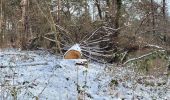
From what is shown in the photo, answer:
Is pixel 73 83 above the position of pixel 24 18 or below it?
below

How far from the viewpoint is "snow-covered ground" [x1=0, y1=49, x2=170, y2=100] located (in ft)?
20.6

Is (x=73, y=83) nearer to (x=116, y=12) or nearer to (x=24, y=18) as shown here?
(x=116, y=12)

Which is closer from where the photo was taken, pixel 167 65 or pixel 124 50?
pixel 167 65

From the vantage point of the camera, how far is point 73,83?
7.45 metres

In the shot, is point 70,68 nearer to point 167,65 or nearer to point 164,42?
point 167,65

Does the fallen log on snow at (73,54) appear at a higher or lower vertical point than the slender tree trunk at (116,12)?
lower

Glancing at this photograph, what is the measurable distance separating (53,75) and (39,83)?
1.00m

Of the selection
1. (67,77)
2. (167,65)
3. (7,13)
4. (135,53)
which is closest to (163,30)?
(135,53)

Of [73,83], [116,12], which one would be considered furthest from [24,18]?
[73,83]

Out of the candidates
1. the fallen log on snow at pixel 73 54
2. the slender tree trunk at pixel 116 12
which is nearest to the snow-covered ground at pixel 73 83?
the fallen log on snow at pixel 73 54

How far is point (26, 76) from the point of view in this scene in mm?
7578

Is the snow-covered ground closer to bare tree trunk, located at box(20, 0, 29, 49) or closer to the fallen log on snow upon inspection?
the fallen log on snow

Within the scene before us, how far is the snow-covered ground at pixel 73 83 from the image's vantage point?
627 centimetres

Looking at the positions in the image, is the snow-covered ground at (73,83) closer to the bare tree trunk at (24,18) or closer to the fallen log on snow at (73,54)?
the fallen log on snow at (73,54)
